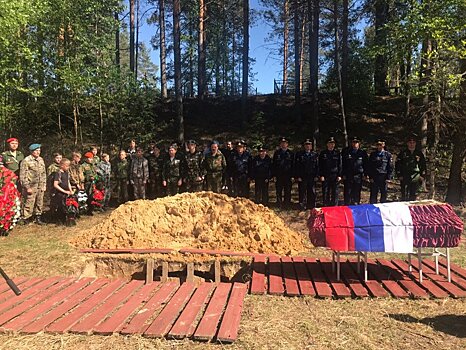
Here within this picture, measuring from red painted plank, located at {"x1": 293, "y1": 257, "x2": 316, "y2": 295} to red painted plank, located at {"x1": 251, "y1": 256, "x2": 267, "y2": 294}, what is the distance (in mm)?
533

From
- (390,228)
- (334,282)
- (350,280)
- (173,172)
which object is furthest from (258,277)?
(173,172)

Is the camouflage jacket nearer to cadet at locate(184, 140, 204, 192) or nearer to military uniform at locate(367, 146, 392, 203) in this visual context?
cadet at locate(184, 140, 204, 192)

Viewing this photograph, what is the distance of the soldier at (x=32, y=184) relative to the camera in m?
8.53

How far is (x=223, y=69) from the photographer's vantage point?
1107 inches

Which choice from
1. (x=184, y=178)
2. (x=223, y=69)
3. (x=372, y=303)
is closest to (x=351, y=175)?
(x=184, y=178)

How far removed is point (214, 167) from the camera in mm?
9727

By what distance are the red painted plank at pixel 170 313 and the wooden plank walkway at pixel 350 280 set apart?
93 centimetres

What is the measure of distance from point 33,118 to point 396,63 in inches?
585

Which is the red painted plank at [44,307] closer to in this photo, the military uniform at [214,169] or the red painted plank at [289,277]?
the red painted plank at [289,277]

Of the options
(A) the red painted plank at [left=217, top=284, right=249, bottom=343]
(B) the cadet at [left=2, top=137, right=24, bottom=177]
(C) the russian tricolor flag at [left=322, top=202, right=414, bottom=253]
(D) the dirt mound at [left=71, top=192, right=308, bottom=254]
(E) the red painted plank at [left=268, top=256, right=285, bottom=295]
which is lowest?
(E) the red painted plank at [left=268, top=256, right=285, bottom=295]

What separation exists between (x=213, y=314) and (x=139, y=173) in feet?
21.8

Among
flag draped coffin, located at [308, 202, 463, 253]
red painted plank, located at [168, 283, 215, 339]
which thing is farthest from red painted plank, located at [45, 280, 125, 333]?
flag draped coffin, located at [308, 202, 463, 253]

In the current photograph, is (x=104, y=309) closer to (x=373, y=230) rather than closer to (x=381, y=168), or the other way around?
(x=373, y=230)

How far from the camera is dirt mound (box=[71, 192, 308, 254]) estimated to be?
24.2 feet
